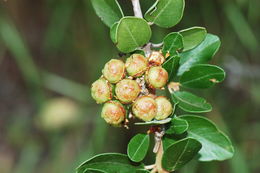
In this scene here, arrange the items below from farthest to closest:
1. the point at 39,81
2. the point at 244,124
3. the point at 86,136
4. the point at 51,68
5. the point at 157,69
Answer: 1. the point at 51,68
2. the point at 86,136
3. the point at 39,81
4. the point at 244,124
5. the point at 157,69

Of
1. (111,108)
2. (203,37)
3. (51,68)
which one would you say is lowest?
(111,108)

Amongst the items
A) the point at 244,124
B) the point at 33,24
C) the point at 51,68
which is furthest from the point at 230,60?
the point at 33,24

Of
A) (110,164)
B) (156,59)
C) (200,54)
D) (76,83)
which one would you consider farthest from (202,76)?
(76,83)

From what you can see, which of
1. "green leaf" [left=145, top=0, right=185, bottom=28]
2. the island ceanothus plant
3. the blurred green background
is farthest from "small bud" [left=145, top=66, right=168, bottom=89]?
the blurred green background

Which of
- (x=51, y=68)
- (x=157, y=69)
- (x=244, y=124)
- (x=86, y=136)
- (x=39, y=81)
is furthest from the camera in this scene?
(x=51, y=68)

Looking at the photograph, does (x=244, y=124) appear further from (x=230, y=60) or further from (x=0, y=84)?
(x=0, y=84)

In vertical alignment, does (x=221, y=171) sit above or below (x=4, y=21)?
below

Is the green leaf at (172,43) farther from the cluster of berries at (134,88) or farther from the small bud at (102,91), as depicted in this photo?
the small bud at (102,91)

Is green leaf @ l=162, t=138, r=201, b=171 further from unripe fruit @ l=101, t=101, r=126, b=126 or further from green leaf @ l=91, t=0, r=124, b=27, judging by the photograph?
green leaf @ l=91, t=0, r=124, b=27

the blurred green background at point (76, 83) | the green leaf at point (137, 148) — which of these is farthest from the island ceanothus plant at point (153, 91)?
the blurred green background at point (76, 83)
